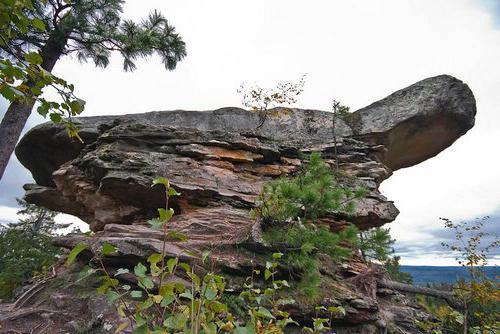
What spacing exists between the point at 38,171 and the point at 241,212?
8.31m

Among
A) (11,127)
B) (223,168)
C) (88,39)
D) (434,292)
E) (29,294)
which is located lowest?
(29,294)

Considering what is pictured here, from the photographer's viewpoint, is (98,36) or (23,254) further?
(23,254)

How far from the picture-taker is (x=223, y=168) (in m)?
7.50

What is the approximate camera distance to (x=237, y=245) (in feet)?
17.3

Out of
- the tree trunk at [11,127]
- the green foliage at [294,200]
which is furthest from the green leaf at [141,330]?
the tree trunk at [11,127]

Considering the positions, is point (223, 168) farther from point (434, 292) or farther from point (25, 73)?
point (434, 292)

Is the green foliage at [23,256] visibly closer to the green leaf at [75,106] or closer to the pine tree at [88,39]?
the pine tree at [88,39]

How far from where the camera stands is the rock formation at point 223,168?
17.0ft

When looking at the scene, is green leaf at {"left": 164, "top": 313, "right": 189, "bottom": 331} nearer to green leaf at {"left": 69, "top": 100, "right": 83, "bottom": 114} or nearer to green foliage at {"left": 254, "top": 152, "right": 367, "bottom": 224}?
green leaf at {"left": 69, "top": 100, "right": 83, "bottom": 114}

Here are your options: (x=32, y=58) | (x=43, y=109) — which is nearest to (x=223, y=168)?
(x=43, y=109)

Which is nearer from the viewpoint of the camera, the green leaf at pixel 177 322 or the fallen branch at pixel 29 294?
the green leaf at pixel 177 322

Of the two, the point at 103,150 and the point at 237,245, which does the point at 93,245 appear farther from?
the point at 103,150

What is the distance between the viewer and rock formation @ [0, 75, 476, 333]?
518cm

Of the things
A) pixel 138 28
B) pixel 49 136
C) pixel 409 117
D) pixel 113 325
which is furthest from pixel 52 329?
pixel 409 117
